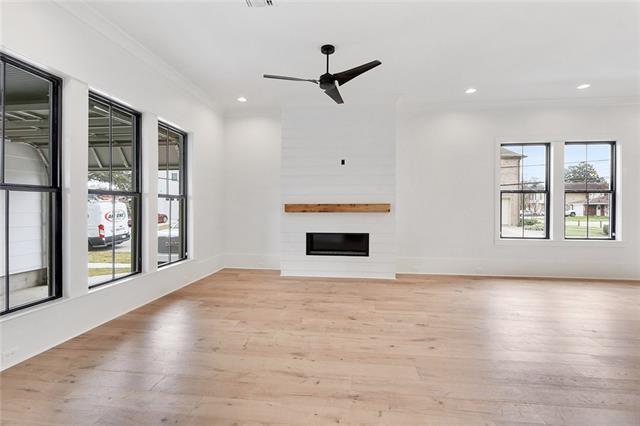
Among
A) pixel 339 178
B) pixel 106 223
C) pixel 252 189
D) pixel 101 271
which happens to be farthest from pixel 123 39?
pixel 339 178

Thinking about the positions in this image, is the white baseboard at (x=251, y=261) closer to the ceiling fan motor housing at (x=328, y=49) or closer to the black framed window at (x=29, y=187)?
the black framed window at (x=29, y=187)

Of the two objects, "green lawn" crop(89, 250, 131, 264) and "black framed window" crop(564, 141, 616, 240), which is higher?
"black framed window" crop(564, 141, 616, 240)

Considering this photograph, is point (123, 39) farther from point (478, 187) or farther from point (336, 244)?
point (478, 187)

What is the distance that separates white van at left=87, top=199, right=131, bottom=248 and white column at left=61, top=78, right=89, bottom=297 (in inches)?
9.3

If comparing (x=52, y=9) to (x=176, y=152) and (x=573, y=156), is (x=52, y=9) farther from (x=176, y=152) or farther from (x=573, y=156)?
(x=573, y=156)

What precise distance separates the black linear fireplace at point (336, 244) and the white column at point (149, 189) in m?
2.39

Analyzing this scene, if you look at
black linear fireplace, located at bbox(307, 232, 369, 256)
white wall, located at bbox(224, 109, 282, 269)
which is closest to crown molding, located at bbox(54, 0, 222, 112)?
white wall, located at bbox(224, 109, 282, 269)

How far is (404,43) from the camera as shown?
10.4 feet

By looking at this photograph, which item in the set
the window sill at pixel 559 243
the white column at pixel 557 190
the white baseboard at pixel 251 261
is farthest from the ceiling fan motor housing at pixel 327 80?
the white column at pixel 557 190

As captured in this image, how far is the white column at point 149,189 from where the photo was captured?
3.47 metres

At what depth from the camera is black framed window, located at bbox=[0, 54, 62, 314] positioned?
2156 mm

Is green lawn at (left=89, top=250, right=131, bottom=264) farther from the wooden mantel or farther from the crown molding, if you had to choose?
the wooden mantel

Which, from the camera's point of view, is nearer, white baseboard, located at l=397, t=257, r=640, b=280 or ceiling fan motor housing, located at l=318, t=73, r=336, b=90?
ceiling fan motor housing, located at l=318, t=73, r=336, b=90

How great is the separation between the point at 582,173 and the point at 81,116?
7.11m
